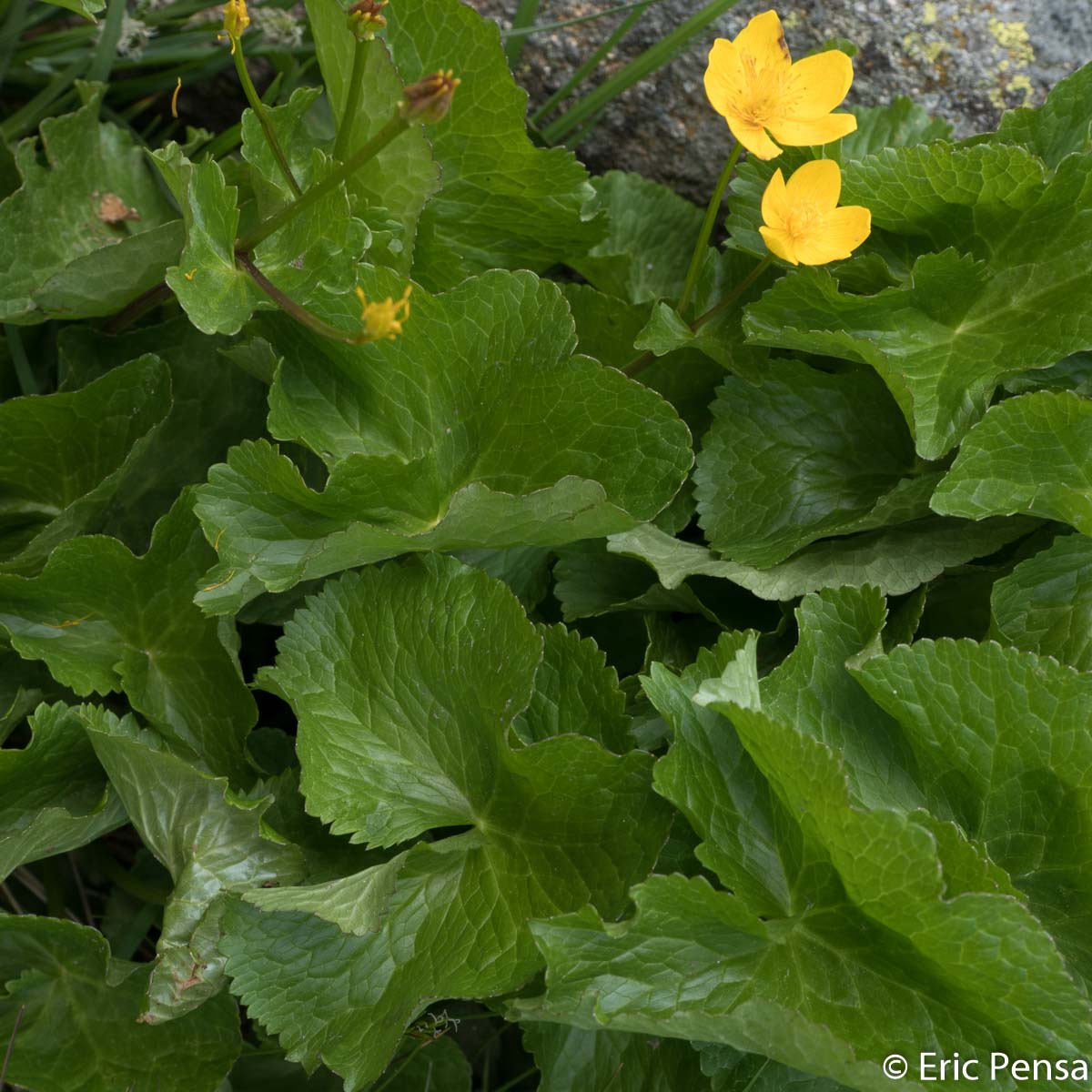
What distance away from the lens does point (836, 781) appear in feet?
3.63

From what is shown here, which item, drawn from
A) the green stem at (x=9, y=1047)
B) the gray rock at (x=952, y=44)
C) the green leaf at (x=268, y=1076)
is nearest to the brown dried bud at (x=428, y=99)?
the gray rock at (x=952, y=44)

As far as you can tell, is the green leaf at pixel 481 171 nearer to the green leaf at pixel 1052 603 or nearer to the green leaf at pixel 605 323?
the green leaf at pixel 605 323

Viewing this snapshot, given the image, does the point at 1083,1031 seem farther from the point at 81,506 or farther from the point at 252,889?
the point at 81,506

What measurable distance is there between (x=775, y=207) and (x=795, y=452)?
35 cm

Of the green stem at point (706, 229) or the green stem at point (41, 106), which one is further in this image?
the green stem at point (41, 106)

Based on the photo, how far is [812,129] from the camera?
128cm

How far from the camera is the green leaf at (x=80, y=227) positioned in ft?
4.69

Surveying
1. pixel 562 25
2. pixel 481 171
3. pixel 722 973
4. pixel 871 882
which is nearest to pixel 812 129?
pixel 481 171

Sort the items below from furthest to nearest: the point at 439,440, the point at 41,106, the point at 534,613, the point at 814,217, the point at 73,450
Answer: the point at 41,106
the point at 534,613
the point at 73,450
the point at 439,440
the point at 814,217

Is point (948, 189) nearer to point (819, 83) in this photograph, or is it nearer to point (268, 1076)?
point (819, 83)

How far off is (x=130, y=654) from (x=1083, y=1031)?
112 centimetres

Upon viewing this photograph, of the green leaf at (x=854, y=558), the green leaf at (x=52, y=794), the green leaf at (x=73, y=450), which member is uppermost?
the green leaf at (x=73, y=450)

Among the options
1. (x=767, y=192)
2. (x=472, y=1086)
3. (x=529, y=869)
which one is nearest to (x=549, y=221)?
(x=767, y=192)

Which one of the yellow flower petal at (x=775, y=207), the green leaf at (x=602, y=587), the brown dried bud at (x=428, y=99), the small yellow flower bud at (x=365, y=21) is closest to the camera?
the brown dried bud at (x=428, y=99)
